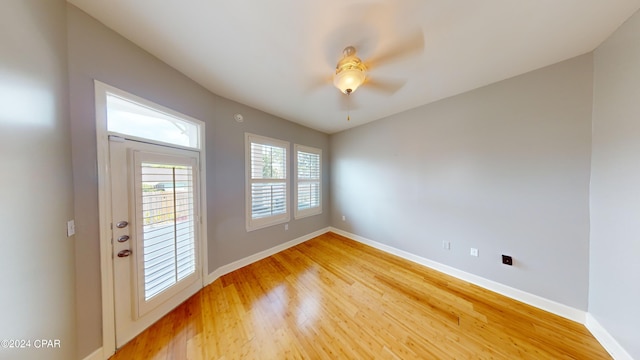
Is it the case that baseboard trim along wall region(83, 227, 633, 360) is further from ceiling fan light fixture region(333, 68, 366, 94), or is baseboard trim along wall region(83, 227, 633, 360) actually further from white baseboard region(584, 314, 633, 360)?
ceiling fan light fixture region(333, 68, 366, 94)

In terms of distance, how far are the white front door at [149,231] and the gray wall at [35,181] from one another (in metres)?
0.26

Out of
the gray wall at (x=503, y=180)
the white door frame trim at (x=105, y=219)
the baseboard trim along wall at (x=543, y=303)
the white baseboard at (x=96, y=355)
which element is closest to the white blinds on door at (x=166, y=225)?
the white door frame trim at (x=105, y=219)

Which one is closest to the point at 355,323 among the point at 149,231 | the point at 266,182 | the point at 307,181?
the point at 149,231

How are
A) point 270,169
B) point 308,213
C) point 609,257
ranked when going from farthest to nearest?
1. point 308,213
2. point 270,169
3. point 609,257

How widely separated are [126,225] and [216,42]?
176 cm

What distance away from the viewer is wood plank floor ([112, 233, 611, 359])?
142 centimetres

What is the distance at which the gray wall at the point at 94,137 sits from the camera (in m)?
1.23

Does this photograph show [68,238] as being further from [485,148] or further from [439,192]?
[485,148]

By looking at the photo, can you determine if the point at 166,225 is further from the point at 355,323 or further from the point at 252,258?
the point at 355,323

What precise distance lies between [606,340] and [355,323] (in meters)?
2.05

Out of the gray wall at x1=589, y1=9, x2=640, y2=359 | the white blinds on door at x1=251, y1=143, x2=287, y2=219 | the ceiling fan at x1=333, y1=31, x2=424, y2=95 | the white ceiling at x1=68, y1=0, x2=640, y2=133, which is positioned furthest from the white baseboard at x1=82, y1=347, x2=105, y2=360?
the gray wall at x1=589, y1=9, x2=640, y2=359

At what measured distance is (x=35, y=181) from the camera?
0.95 meters

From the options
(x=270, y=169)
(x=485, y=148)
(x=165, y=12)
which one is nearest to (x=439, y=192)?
(x=485, y=148)

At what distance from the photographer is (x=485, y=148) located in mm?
2180
